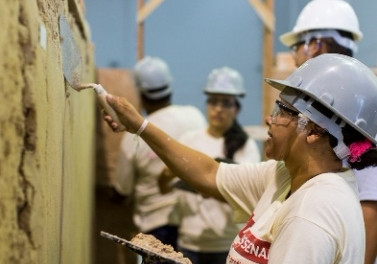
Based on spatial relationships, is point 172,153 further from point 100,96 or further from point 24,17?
point 24,17

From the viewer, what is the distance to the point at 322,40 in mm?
2436

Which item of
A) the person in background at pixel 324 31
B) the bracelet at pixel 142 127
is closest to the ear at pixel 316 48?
the person in background at pixel 324 31

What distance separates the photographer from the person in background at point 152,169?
3631 mm

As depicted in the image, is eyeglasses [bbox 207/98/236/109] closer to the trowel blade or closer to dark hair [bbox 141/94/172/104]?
dark hair [bbox 141/94/172/104]

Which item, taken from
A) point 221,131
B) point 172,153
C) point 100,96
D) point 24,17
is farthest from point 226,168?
point 221,131

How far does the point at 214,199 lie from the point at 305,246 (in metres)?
1.90

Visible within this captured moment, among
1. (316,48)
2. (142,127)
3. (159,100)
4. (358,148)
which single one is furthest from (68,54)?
(159,100)

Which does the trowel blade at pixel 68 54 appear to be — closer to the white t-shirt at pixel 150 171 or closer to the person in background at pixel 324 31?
the person in background at pixel 324 31

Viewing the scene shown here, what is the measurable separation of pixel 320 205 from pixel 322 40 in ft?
4.10

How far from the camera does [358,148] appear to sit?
1.52m

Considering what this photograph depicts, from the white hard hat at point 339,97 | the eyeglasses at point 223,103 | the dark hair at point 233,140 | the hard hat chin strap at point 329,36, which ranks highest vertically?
the hard hat chin strap at point 329,36

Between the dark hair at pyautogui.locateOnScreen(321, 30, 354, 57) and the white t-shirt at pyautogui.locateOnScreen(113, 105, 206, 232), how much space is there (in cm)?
140

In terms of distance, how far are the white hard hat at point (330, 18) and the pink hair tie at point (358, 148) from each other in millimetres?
1065

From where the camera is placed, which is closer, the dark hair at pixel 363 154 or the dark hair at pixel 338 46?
the dark hair at pixel 363 154
